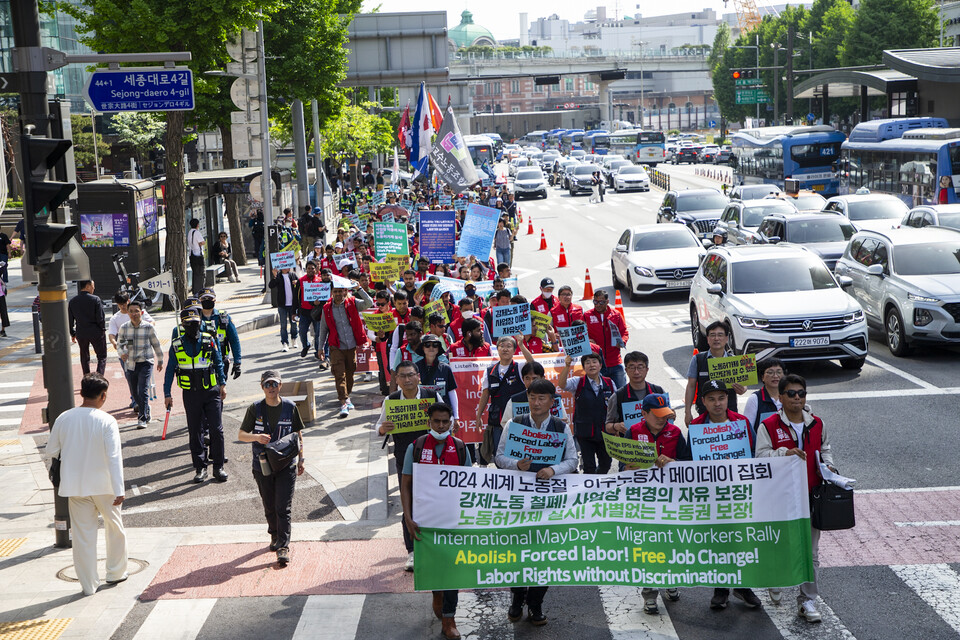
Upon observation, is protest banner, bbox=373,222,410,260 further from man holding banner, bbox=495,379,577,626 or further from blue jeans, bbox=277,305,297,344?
man holding banner, bbox=495,379,577,626

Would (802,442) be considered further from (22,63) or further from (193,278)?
(193,278)

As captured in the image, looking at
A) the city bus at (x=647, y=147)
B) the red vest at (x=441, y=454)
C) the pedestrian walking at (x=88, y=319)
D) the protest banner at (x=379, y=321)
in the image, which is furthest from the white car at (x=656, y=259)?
the city bus at (x=647, y=147)

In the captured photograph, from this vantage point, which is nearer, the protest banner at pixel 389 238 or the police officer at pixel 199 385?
the police officer at pixel 199 385

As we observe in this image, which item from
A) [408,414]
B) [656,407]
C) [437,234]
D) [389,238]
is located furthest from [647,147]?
[656,407]

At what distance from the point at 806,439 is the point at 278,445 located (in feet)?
13.9

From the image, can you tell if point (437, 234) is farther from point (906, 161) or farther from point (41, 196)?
point (906, 161)

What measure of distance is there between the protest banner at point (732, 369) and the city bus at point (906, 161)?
24110 mm

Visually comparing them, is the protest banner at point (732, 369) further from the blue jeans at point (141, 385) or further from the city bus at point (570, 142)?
the city bus at point (570, 142)

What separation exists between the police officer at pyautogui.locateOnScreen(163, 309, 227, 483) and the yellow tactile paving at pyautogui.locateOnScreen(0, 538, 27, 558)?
2.09 meters

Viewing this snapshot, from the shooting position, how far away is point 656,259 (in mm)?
23250

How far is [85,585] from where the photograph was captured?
8562 mm

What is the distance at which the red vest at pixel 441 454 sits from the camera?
305 inches

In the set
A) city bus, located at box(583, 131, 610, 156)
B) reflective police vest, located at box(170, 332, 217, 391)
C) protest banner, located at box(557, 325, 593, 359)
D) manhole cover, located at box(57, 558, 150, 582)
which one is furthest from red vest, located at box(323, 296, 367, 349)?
city bus, located at box(583, 131, 610, 156)

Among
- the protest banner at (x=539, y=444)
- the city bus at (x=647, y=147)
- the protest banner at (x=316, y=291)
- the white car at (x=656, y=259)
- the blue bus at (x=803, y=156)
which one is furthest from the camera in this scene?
the city bus at (x=647, y=147)
